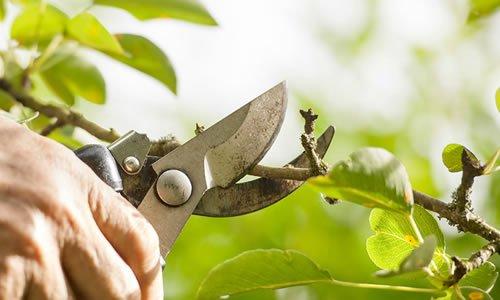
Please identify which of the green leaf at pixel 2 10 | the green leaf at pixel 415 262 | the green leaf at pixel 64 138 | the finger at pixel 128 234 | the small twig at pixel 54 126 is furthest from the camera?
the green leaf at pixel 2 10

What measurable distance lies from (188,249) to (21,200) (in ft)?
4.29

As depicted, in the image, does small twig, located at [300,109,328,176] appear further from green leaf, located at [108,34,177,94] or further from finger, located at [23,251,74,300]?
green leaf, located at [108,34,177,94]

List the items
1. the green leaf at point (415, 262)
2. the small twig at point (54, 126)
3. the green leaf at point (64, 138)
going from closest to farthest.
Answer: the green leaf at point (415, 262) < the small twig at point (54, 126) < the green leaf at point (64, 138)

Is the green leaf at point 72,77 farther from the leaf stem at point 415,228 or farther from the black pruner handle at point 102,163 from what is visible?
the leaf stem at point 415,228

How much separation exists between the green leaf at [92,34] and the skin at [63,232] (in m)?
0.39

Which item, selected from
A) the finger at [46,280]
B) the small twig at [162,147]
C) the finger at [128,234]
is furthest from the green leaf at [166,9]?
the finger at [46,280]

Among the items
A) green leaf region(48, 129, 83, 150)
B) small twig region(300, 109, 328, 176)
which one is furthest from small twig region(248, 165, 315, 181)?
green leaf region(48, 129, 83, 150)

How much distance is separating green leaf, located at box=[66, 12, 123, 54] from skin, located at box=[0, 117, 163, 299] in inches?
15.2

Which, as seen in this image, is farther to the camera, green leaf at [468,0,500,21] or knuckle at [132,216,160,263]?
green leaf at [468,0,500,21]

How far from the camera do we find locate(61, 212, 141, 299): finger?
837 mm

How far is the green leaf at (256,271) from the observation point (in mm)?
913

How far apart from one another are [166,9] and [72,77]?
19 cm

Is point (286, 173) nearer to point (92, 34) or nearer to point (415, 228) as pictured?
point (415, 228)

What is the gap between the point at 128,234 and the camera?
2.93ft
